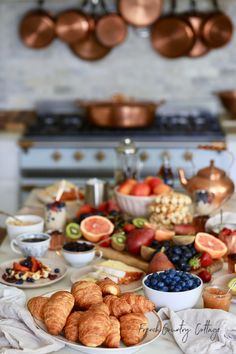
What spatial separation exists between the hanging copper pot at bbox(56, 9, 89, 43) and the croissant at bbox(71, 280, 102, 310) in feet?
11.9

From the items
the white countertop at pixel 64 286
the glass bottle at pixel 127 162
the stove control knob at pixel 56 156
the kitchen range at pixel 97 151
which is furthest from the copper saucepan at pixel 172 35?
the white countertop at pixel 64 286

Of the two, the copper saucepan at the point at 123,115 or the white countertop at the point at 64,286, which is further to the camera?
the copper saucepan at the point at 123,115

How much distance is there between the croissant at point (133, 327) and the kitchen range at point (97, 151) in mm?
2836

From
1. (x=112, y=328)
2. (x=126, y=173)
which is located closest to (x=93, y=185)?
(x=126, y=173)

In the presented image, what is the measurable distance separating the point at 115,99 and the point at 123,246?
2.70 metres

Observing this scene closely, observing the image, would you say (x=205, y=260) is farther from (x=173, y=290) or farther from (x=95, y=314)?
(x=95, y=314)

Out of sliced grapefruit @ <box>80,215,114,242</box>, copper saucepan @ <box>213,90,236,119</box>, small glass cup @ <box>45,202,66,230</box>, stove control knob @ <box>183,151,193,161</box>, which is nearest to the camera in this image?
sliced grapefruit @ <box>80,215,114,242</box>

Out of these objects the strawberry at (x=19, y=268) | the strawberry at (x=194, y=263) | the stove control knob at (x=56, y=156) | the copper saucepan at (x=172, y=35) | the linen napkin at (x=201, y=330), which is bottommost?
the linen napkin at (x=201, y=330)

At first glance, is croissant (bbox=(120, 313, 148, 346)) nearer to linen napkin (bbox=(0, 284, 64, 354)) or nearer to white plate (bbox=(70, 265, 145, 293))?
linen napkin (bbox=(0, 284, 64, 354))

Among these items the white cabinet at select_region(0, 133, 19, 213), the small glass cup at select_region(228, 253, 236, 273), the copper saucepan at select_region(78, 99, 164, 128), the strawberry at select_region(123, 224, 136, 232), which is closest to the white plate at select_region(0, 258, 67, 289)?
the strawberry at select_region(123, 224, 136, 232)

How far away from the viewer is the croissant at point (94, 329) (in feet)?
5.21

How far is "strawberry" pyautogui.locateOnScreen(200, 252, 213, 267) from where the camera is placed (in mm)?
2246

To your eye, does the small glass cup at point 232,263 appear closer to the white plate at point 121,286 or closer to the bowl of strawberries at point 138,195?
the white plate at point 121,286

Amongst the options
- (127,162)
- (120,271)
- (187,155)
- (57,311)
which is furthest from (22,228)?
(187,155)
